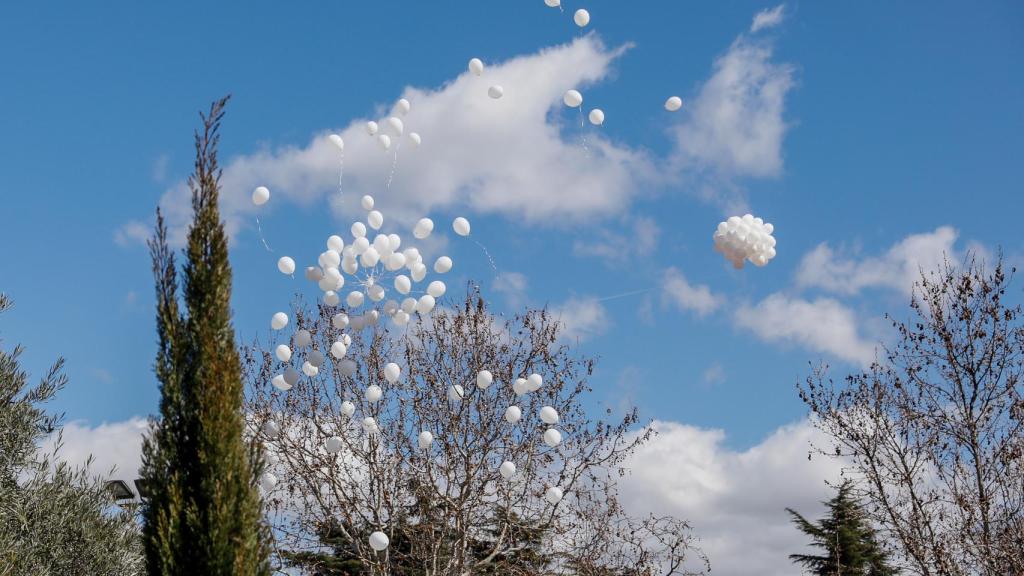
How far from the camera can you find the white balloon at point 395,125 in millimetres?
7809

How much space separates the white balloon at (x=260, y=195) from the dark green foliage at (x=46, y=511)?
252cm

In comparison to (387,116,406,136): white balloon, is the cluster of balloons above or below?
below

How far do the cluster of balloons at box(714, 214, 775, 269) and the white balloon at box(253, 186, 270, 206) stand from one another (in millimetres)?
3702

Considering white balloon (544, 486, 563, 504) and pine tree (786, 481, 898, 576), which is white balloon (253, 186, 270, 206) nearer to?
white balloon (544, 486, 563, 504)

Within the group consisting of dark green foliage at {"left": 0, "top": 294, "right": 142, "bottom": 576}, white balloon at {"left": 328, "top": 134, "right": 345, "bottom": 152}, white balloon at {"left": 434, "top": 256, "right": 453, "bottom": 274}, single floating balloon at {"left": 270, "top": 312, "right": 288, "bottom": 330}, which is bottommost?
dark green foliage at {"left": 0, "top": 294, "right": 142, "bottom": 576}

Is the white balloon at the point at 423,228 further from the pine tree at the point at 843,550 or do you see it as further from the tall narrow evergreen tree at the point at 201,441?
the pine tree at the point at 843,550

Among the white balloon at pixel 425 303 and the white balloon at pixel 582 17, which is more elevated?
the white balloon at pixel 582 17

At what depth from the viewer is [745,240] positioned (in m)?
7.12

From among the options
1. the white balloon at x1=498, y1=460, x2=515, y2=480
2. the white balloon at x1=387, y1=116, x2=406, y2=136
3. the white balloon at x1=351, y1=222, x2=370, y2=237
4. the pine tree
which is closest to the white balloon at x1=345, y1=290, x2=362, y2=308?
the white balloon at x1=351, y1=222, x2=370, y2=237

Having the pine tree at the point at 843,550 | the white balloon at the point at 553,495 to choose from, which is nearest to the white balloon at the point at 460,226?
the white balloon at the point at 553,495

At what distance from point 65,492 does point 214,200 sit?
336cm

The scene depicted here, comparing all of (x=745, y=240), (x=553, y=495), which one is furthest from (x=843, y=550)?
(x=745, y=240)

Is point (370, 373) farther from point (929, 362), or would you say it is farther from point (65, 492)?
point (929, 362)

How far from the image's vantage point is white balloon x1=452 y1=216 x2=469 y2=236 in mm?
8367
